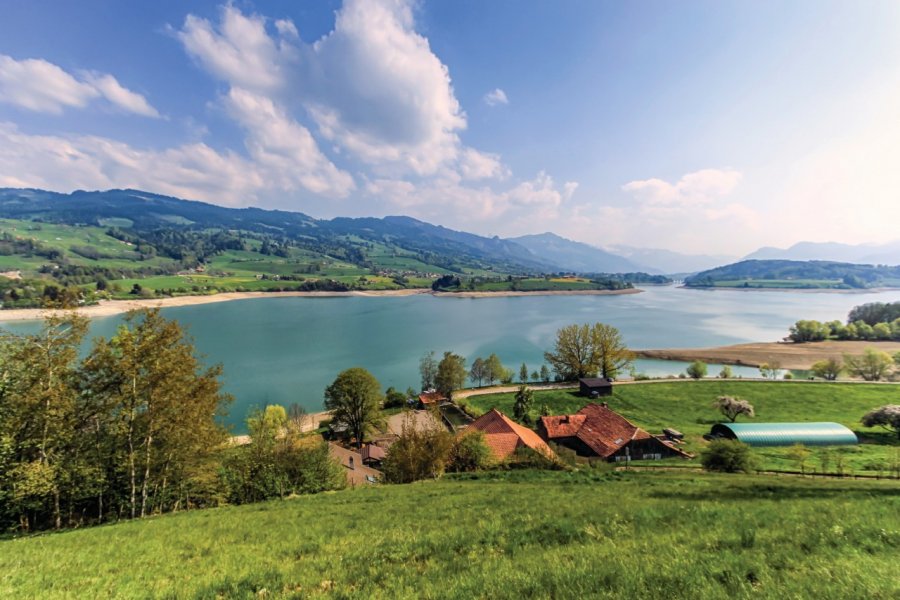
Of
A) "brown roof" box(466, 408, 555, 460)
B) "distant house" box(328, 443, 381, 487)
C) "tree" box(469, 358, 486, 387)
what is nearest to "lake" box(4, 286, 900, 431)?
"tree" box(469, 358, 486, 387)

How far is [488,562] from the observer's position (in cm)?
712

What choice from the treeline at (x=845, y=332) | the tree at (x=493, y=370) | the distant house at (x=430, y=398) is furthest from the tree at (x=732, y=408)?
the treeline at (x=845, y=332)

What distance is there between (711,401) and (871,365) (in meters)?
40.4

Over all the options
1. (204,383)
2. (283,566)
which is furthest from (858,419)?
(204,383)

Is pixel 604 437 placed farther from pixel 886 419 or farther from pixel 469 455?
pixel 886 419

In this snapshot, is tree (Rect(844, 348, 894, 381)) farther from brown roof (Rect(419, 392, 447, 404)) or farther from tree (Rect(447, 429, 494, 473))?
tree (Rect(447, 429, 494, 473))

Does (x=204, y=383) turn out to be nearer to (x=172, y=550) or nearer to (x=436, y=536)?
(x=172, y=550)

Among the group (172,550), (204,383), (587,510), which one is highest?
(204,383)

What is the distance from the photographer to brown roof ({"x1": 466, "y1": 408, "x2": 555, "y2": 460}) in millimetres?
30938

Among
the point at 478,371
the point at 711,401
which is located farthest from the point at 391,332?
the point at 711,401

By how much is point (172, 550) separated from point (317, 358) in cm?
7849

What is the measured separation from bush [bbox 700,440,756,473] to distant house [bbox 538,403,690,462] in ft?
25.3

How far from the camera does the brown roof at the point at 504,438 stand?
102ft

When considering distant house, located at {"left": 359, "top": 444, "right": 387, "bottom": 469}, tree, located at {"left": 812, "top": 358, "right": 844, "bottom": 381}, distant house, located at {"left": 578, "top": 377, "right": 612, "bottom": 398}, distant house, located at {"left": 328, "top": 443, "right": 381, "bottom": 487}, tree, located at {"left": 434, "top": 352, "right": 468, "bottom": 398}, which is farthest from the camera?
tree, located at {"left": 812, "top": 358, "right": 844, "bottom": 381}
